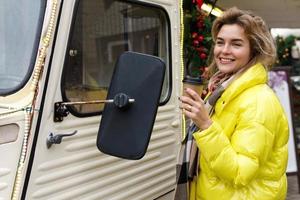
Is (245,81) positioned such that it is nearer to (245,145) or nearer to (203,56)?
(245,145)

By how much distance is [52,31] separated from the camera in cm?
179

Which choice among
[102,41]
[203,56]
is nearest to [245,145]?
[102,41]

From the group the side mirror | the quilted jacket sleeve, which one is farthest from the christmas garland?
the side mirror

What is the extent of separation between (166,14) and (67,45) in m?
0.91

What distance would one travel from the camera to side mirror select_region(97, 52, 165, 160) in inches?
67.2

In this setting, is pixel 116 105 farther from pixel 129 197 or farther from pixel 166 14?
pixel 166 14

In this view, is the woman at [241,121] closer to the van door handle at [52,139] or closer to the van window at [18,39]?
the van door handle at [52,139]

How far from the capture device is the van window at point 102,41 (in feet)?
6.59

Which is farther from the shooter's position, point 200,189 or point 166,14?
point 166,14

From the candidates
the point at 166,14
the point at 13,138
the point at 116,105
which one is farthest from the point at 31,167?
the point at 166,14

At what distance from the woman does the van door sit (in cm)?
43

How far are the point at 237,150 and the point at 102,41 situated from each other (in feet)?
2.90

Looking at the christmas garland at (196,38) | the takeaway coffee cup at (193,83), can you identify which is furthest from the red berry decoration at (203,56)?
the takeaway coffee cup at (193,83)

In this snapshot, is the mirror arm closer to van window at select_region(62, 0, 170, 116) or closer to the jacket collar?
van window at select_region(62, 0, 170, 116)
